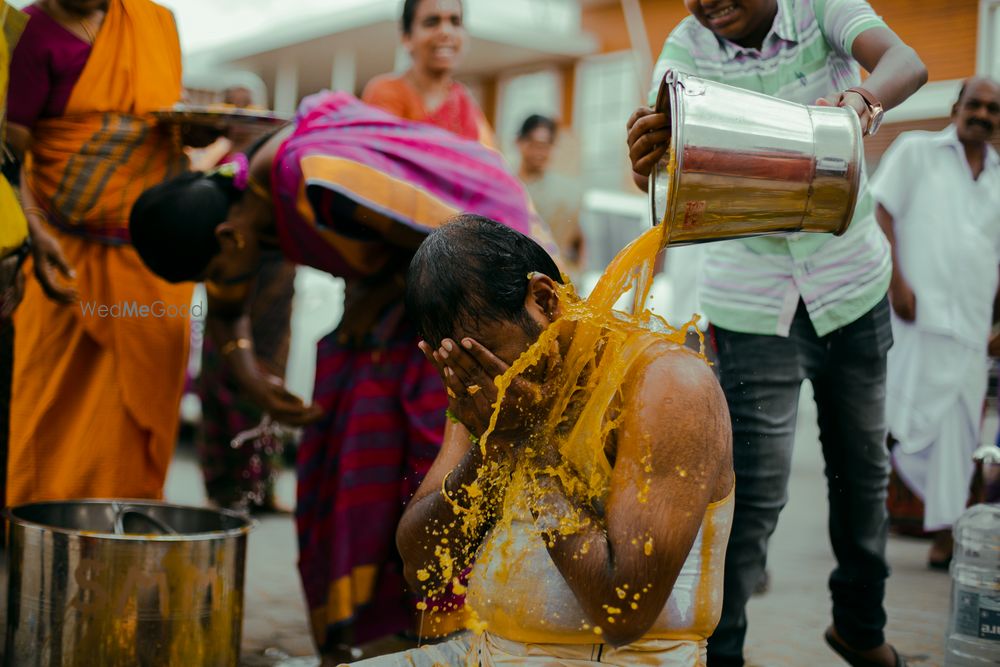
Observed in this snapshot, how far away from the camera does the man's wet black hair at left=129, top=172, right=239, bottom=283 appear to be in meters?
3.19

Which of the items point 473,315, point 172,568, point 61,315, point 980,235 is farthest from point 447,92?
point 473,315

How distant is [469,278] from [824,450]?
1345mm

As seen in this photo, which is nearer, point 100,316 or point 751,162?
point 751,162

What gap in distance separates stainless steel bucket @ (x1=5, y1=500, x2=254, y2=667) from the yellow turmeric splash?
101 centimetres

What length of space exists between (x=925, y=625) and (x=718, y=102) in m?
2.51

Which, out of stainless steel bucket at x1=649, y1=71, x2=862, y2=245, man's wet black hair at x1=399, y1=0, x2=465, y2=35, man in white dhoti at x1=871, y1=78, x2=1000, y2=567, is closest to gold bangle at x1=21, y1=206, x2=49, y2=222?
man's wet black hair at x1=399, y1=0, x2=465, y2=35

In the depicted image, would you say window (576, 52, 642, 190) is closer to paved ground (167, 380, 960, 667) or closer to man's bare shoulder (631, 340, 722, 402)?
paved ground (167, 380, 960, 667)

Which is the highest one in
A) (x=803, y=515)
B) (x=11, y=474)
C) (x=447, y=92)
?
(x=447, y=92)

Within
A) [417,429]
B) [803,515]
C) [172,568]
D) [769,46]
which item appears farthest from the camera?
[803,515]

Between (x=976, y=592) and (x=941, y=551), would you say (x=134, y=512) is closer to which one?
(x=976, y=592)

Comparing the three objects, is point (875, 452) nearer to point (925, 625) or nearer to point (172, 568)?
point (925, 625)

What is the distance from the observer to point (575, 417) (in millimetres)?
1906

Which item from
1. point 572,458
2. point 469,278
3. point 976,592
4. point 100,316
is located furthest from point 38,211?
point 976,592

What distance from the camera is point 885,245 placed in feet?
9.25
